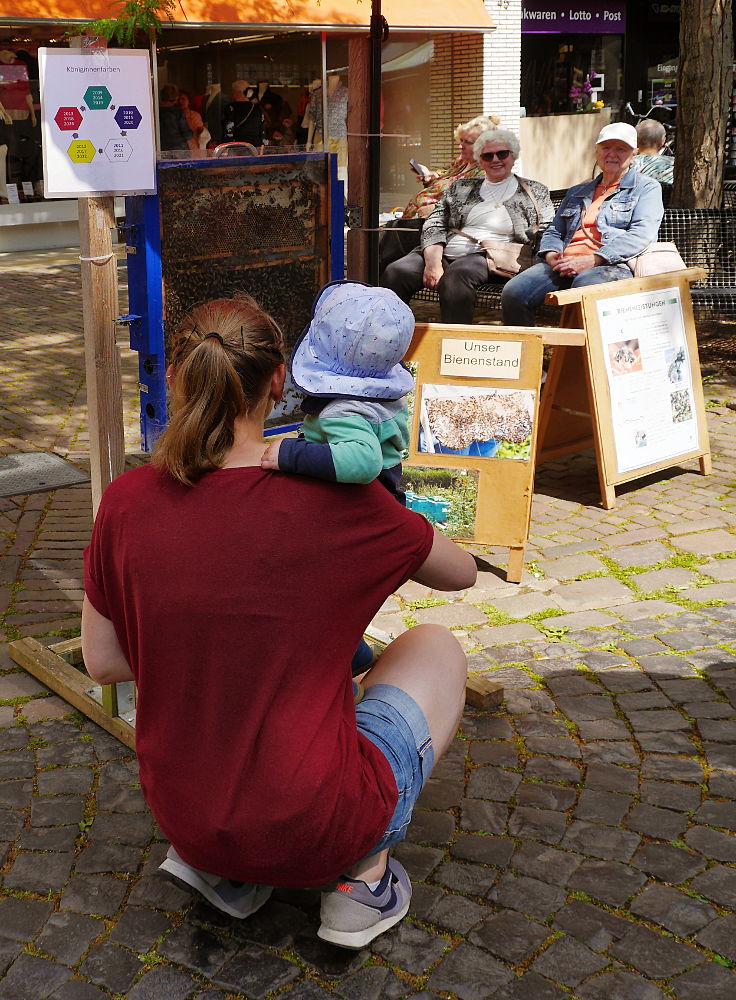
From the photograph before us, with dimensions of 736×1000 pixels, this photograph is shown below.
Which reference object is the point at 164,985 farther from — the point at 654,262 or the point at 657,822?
the point at 654,262

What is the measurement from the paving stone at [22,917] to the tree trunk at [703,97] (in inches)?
333

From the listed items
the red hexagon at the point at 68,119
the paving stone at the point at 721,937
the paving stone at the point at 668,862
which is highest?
the red hexagon at the point at 68,119

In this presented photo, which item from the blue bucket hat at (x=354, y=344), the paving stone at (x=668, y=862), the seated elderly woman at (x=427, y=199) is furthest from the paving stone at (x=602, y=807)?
the seated elderly woman at (x=427, y=199)

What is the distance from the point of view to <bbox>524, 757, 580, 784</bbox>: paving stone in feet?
11.6

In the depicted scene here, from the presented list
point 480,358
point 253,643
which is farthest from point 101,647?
point 480,358

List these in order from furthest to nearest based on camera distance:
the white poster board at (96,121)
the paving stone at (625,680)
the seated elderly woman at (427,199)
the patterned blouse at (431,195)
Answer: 1. the patterned blouse at (431,195)
2. the seated elderly woman at (427,199)
3. the paving stone at (625,680)
4. the white poster board at (96,121)

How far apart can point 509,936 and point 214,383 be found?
4.96 ft

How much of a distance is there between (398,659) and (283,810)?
64 cm

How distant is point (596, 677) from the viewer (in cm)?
416

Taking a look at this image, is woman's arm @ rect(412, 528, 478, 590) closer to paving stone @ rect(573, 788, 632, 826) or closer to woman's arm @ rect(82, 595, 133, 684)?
woman's arm @ rect(82, 595, 133, 684)

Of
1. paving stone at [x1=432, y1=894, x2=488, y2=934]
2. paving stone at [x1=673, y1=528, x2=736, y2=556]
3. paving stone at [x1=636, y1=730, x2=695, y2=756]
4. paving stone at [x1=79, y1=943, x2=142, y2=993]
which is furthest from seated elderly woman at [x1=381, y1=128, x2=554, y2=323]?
paving stone at [x1=79, y1=943, x2=142, y2=993]

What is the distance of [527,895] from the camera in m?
2.98

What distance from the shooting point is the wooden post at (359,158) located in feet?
16.4

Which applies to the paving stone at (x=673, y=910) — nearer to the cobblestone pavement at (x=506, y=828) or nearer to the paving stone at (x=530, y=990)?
the cobblestone pavement at (x=506, y=828)
